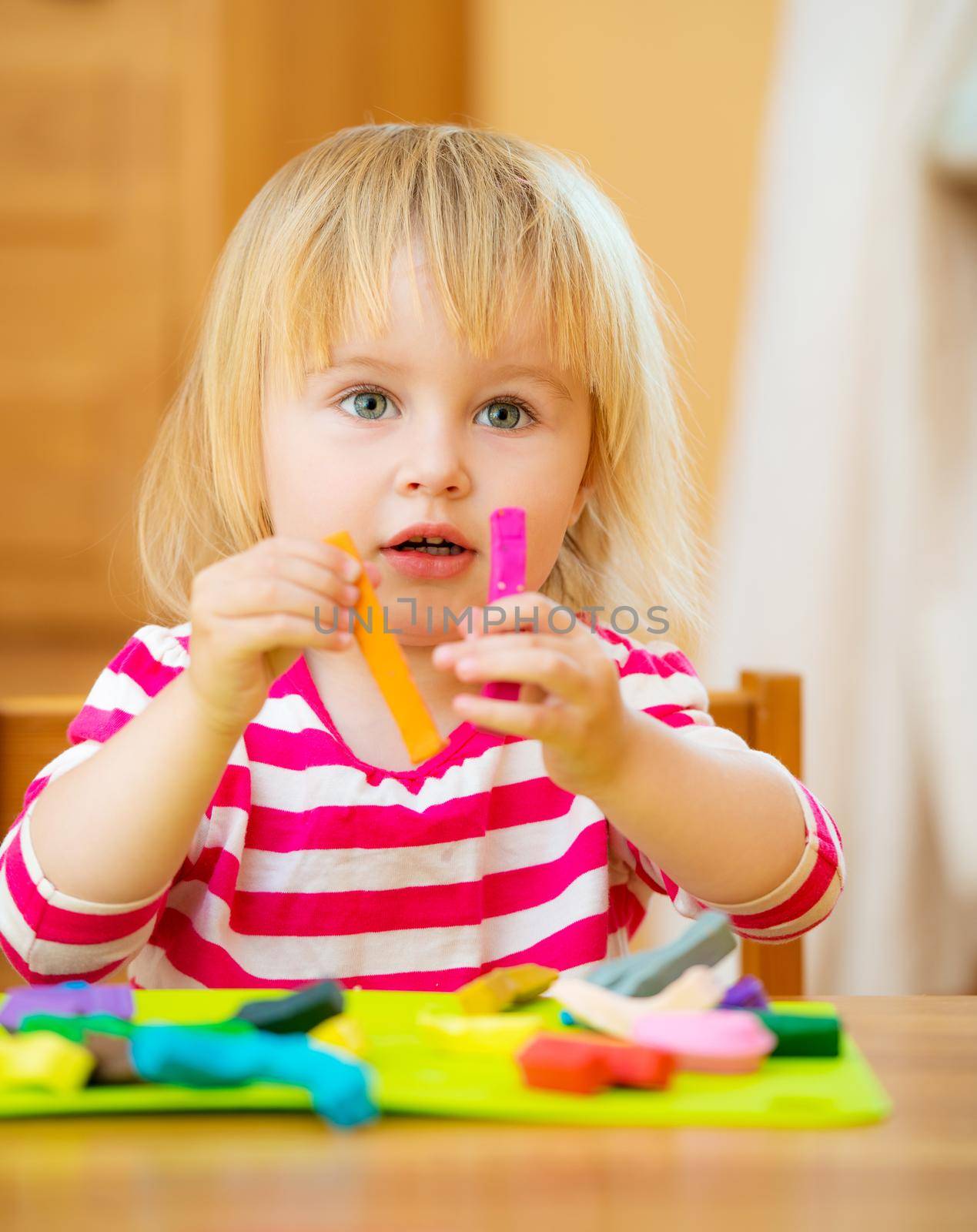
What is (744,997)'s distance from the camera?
51cm

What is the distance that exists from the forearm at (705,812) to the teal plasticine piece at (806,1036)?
152mm

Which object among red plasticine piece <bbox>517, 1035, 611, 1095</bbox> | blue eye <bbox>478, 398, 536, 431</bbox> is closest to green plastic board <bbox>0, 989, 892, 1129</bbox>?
red plasticine piece <bbox>517, 1035, 611, 1095</bbox>

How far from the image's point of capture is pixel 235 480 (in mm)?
852

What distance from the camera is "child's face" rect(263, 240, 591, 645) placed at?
0.73 meters

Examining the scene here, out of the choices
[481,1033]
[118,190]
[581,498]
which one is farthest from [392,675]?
[118,190]

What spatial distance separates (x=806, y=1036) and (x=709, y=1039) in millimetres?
35

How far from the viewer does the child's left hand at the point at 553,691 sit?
54cm

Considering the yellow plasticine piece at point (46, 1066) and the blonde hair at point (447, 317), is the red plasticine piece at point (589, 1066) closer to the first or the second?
the yellow plasticine piece at point (46, 1066)

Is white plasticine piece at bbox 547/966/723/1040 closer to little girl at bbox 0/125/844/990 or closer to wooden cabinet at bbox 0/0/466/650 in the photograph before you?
little girl at bbox 0/125/844/990

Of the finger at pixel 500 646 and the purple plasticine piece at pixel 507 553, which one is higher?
the purple plasticine piece at pixel 507 553

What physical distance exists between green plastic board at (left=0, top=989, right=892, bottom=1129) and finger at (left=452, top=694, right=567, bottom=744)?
0.11 meters

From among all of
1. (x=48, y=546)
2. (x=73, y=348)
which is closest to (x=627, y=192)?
(x=73, y=348)

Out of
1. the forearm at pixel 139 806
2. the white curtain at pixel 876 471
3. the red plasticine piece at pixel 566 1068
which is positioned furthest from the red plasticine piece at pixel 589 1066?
the white curtain at pixel 876 471

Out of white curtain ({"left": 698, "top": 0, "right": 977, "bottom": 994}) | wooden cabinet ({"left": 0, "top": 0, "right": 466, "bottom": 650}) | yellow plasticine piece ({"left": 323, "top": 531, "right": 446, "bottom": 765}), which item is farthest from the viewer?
wooden cabinet ({"left": 0, "top": 0, "right": 466, "bottom": 650})
